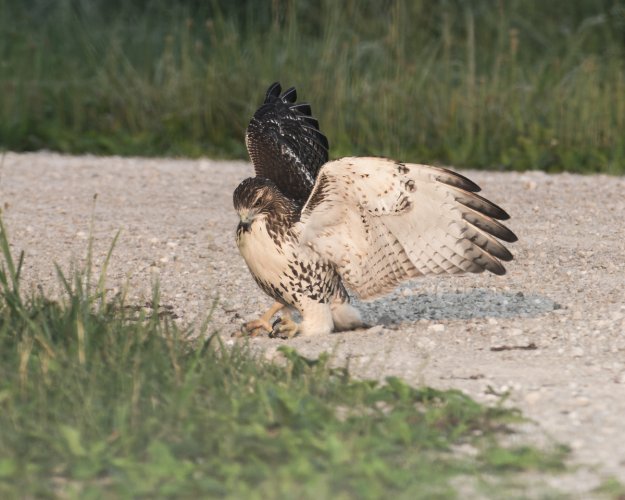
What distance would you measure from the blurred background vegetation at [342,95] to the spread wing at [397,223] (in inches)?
161

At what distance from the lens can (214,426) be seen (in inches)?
150

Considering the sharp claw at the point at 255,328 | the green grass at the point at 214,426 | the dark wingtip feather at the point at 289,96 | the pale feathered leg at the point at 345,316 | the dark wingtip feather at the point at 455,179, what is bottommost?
the sharp claw at the point at 255,328

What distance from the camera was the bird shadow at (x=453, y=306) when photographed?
18.5 feet

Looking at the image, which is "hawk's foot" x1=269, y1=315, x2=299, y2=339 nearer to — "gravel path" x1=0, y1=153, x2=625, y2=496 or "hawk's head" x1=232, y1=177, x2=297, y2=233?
"gravel path" x1=0, y1=153, x2=625, y2=496

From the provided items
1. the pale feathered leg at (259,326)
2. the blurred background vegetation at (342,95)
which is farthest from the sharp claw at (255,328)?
the blurred background vegetation at (342,95)

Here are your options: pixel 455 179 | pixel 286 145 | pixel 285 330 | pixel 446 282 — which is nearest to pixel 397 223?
pixel 455 179

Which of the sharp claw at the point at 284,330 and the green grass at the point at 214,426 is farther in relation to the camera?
the sharp claw at the point at 284,330

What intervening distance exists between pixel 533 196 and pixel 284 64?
2.52 metres

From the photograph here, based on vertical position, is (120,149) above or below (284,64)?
below

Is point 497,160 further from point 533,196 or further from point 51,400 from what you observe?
point 51,400

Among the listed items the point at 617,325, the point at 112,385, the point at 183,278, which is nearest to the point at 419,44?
the point at 183,278

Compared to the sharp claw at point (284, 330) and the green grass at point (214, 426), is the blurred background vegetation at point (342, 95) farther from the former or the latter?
the green grass at point (214, 426)

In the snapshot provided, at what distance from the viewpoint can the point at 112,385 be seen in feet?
13.5

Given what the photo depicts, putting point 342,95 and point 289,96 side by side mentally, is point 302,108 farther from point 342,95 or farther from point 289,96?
point 342,95
